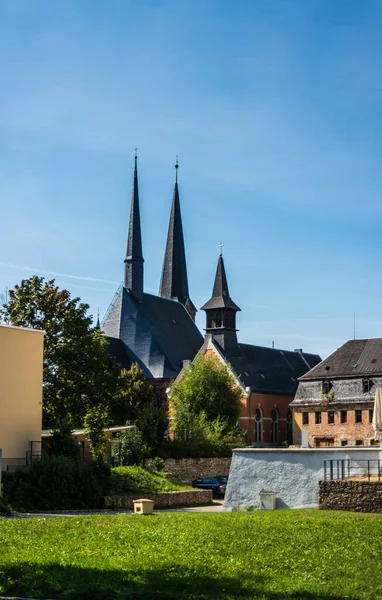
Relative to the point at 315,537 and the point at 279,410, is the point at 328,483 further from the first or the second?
the point at 279,410

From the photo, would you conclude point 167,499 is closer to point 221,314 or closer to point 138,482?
point 138,482

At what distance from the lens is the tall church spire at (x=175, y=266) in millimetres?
104750

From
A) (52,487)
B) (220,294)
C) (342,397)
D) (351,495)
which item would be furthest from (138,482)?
(220,294)

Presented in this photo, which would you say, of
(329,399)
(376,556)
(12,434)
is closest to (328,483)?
(376,556)

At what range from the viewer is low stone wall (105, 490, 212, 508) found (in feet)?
110

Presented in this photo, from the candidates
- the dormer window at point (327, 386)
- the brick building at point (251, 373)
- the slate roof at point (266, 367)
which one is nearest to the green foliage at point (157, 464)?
the dormer window at point (327, 386)

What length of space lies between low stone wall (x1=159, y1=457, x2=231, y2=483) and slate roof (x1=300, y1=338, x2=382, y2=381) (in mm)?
20977

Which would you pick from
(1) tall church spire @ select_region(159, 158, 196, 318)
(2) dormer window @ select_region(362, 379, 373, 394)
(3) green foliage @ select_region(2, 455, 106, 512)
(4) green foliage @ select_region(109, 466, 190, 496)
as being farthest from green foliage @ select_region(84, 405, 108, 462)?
(1) tall church spire @ select_region(159, 158, 196, 318)

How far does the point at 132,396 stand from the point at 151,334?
12.4 metres

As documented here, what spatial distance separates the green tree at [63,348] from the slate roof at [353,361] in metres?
24.4

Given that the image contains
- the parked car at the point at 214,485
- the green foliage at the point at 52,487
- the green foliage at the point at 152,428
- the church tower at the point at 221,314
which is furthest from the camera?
the church tower at the point at 221,314

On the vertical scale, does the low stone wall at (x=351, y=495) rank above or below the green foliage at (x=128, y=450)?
below

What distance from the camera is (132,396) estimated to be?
251 ft

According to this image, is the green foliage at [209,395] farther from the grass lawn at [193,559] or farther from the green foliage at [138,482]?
the grass lawn at [193,559]
